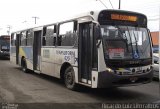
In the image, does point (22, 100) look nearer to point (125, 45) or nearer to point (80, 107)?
point (80, 107)

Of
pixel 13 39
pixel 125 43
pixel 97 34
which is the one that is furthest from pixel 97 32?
pixel 13 39

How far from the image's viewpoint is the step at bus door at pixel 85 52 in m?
10.6

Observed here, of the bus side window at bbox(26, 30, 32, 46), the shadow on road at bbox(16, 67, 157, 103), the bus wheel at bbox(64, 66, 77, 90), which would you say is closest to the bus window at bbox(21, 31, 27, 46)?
the bus side window at bbox(26, 30, 32, 46)

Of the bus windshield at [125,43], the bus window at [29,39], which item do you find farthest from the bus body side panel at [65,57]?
the bus window at [29,39]

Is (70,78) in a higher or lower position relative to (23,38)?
lower

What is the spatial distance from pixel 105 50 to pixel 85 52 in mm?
1226

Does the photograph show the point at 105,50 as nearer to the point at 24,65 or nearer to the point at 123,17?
the point at 123,17

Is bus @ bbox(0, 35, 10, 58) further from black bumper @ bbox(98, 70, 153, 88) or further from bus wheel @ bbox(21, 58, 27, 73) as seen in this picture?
black bumper @ bbox(98, 70, 153, 88)

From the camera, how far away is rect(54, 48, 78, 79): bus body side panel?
37.6 feet

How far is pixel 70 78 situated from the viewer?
12.0m

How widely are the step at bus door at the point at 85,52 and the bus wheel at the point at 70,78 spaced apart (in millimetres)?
650

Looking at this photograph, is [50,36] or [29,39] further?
[29,39]

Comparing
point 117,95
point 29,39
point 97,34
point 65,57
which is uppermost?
point 97,34

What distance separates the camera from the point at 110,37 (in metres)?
10.1
